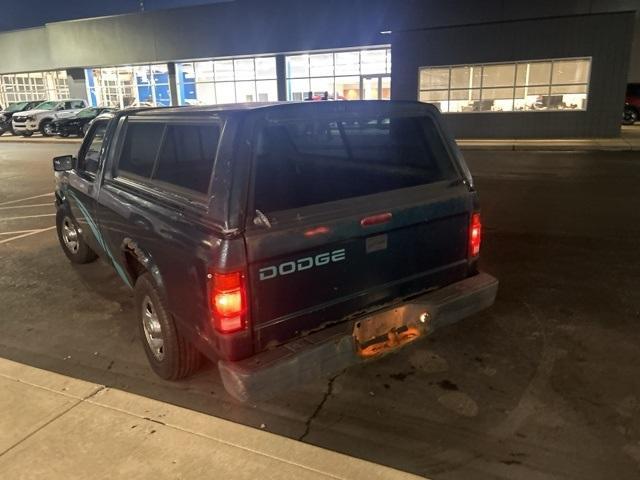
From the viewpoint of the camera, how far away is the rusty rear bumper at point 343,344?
2.77m

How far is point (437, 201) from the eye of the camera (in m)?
3.45

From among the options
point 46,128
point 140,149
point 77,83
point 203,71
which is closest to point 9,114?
point 46,128

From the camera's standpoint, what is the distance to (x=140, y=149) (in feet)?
13.6

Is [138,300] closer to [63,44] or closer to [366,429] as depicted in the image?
[366,429]

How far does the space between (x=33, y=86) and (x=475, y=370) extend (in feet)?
142

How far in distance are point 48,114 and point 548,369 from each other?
2935cm

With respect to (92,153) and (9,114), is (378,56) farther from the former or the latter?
(92,153)

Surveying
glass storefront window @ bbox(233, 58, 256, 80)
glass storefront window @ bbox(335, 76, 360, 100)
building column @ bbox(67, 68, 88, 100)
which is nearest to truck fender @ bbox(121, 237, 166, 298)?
glass storefront window @ bbox(335, 76, 360, 100)

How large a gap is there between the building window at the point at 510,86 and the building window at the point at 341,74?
3.92 metres

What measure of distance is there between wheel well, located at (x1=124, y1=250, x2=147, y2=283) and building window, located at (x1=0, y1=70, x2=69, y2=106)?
37750mm

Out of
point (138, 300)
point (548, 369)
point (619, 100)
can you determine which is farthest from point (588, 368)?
point (619, 100)

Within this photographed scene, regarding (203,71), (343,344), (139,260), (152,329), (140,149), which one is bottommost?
(152,329)

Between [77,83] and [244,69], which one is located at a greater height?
[244,69]

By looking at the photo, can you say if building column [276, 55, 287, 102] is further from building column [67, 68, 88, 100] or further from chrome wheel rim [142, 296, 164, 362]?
chrome wheel rim [142, 296, 164, 362]
